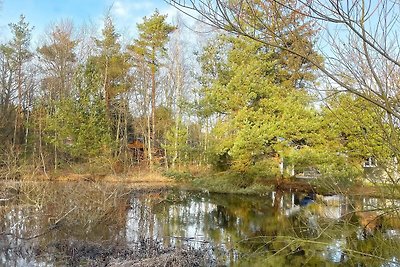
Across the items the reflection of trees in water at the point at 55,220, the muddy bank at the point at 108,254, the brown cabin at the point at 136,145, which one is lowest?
the muddy bank at the point at 108,254

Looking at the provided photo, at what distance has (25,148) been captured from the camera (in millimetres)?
24312

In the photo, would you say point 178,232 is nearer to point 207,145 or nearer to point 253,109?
point 253,109

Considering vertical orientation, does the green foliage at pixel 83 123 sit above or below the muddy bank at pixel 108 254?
above

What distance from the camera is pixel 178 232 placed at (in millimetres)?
10055

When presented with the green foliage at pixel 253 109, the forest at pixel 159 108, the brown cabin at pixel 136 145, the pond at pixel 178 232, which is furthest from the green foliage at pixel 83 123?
the pond at pixel 178 232

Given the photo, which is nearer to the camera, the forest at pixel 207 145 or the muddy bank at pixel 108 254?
the forest at pixel 207 145

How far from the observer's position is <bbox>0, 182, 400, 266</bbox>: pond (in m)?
5.53

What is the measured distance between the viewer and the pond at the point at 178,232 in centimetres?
553

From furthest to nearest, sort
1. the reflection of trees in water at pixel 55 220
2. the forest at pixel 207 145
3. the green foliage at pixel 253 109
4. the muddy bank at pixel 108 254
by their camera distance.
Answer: the green foliage at pixel 253 109 < the reflection of trees in water at pixel 55 220 < the muddy bank at pixel 108 254 < the forest at pixel 207 145

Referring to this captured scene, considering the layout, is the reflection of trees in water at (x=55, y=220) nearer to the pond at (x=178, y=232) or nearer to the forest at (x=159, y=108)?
the pond at (x=178, y=232)

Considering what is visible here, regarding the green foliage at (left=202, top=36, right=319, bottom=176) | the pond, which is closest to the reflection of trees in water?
the pond

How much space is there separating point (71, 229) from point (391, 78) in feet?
26.3

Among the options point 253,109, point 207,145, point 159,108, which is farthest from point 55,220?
point 159,108

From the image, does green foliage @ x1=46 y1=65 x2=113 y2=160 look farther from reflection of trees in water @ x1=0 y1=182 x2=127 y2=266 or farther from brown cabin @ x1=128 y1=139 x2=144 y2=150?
reflection of trees in water @ x1=0 y1=182 x2=127 y2=266
